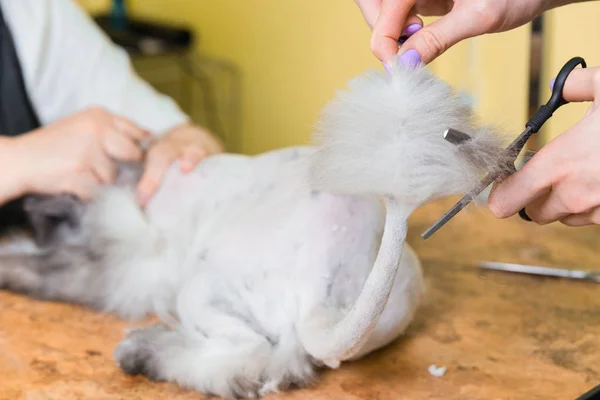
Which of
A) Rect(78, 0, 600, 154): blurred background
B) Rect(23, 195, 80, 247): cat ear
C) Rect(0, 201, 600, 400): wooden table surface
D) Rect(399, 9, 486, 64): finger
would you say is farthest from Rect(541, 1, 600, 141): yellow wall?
Rect(23, 195, 80, 247): cat ear

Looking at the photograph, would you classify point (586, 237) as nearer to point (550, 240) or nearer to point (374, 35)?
point (550, 240)

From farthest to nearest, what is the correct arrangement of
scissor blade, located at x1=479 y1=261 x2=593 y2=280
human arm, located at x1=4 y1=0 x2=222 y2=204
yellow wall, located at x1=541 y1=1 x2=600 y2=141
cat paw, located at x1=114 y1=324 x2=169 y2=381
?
yellow wall, located at x1=541 y1=1 x2=600 y2=141, human arm, located at x1=4 y1=0 x2=222 y2=204, scissor blade, located at x1=479 y1=261 x2=593 y2=280, cat paw, located at x1=114 y1=324 x2=169 y2=381

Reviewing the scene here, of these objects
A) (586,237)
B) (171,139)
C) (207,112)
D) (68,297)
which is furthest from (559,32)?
(207,112)

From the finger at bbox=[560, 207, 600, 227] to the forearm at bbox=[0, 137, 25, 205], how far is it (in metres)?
0.68

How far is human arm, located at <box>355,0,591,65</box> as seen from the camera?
1.94 feet

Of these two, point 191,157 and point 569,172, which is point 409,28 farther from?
point 191,157

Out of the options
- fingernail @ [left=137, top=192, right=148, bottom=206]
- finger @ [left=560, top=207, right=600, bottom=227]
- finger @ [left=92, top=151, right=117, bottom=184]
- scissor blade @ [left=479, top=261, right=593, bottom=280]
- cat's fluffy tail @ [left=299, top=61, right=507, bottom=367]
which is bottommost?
scissor blade @ [left=479, top=261, right=593, bottom=280]

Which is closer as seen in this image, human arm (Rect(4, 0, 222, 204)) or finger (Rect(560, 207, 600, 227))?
finger (Rect(560, 207, 600, 227))

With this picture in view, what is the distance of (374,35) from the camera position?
641 millimetres

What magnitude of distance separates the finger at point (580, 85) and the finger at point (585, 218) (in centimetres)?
9

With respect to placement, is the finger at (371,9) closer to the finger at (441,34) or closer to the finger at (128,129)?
the finger at (441,34)

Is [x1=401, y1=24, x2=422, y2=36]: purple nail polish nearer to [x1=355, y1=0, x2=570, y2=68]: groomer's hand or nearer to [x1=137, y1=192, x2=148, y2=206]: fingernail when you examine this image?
[x1=355, y1=0, x2=570, y2=68]: groomer's hand

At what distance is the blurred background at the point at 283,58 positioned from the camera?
4.58ft

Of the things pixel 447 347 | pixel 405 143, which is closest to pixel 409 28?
pixel 405 143
